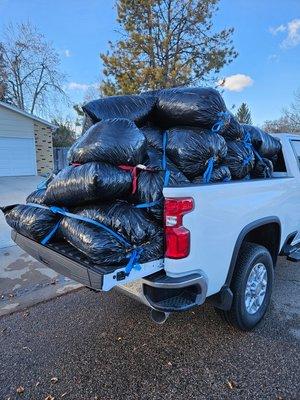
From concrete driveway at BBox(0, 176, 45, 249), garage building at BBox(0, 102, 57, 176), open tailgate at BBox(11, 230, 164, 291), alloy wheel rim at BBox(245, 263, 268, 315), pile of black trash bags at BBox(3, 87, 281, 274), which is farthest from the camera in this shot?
garage building at BBox(0, 102, 57, 176)

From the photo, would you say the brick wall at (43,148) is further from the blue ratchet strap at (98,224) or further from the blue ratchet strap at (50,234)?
the blue ratchet strap at (98,224)

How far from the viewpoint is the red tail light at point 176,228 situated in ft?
7.18

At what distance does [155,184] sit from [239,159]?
1.22 metres

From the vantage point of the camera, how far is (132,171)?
99.7 inches

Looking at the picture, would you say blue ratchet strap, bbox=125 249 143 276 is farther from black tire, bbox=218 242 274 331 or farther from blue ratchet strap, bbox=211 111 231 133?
blue ratchet strap, bbox=211 111 231 133

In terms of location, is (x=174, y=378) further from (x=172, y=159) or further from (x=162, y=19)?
(x=162, y=19)

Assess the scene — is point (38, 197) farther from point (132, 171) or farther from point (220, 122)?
point (220, 122)

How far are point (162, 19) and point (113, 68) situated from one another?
4.03m

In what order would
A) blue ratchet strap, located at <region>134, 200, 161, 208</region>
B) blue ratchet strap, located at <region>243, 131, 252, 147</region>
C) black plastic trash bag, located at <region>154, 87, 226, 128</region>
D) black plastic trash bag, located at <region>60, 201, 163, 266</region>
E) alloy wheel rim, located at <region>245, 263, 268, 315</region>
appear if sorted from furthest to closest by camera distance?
blue ratchet strap, located at <region>243, 131, 252, 147</region> → alloy wheel rim, located at <region>245, 263, 268, 315</region> → black plastic trash bag, located at <region>154, 87, 226, 128</region> → blue ratchet strap, located at <region>134, 200, 161, 208</region> → black plastic trash bag, located at <region>60, 201, 163, 266</region>

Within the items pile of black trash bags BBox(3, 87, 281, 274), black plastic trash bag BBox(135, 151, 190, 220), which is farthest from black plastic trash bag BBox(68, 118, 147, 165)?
black plastic trash bag BBox(135, 151, 190, 220)

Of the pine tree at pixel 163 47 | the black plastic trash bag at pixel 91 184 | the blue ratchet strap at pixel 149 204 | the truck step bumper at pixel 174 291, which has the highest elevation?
the pine tree at pixel 163 47

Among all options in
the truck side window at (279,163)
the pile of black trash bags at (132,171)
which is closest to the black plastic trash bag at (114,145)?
Result: the pile of black trash bags at (132,171)

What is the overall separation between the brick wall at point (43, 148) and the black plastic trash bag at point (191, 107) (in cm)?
1727

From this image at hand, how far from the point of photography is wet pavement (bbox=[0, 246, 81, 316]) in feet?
12.3
